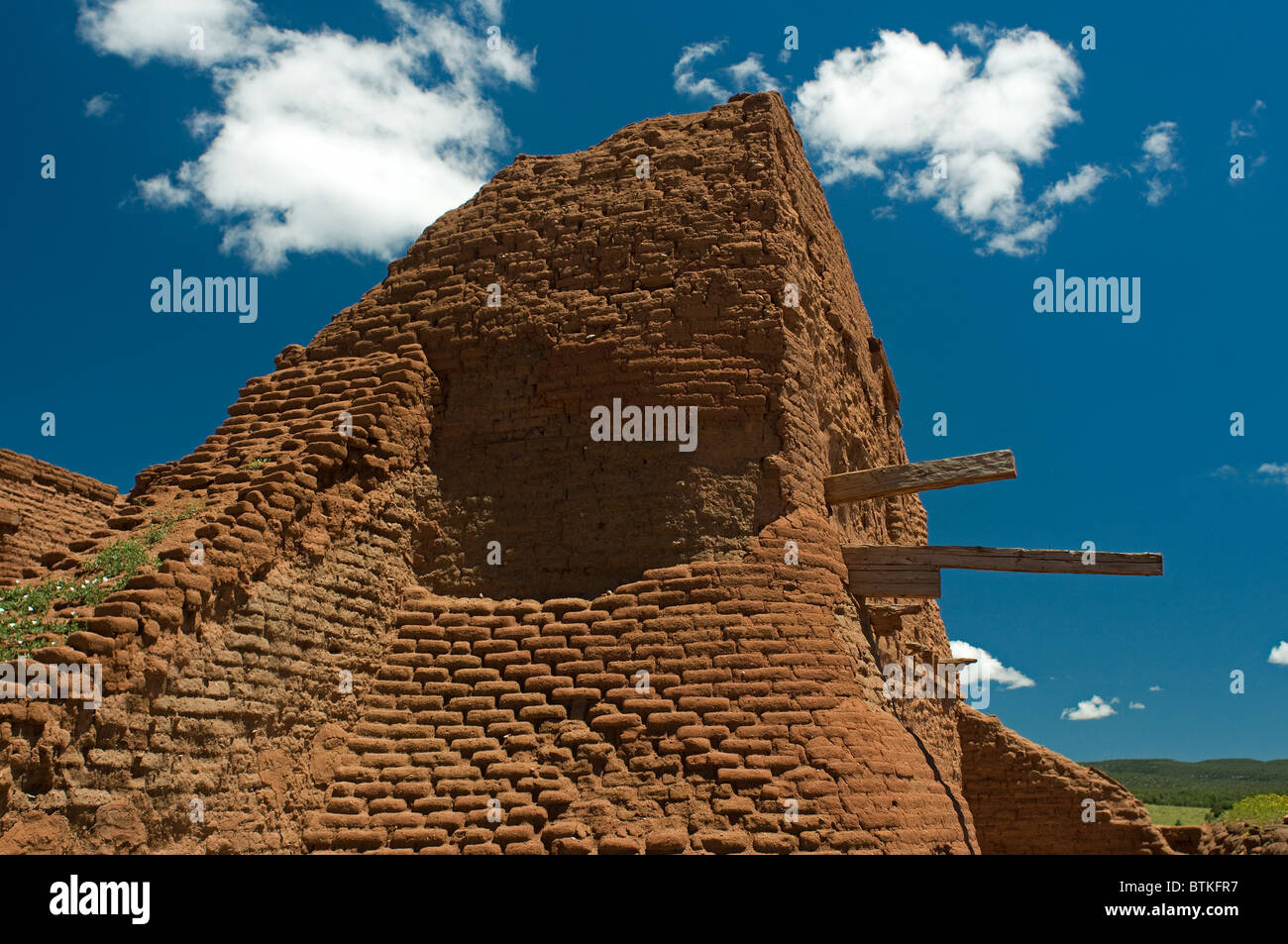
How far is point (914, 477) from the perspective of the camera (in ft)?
28.5

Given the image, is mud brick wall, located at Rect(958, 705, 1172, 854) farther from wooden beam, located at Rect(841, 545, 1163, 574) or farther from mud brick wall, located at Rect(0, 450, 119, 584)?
mud brick wall, located at Rect(0, 450, 119, 584)

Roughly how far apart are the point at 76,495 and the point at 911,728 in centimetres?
1149

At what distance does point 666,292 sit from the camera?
342 inches

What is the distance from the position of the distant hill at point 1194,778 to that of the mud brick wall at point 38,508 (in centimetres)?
3401

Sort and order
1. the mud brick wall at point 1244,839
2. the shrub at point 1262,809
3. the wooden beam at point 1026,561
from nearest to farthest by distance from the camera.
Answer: the wooden beam at point 1026,561 < the mud brick wall at point 1244,839 < the shrub at point 1262,809

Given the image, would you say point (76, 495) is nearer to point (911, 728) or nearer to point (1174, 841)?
point (911, 728)

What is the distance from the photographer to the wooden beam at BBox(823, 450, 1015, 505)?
848 centimetres
